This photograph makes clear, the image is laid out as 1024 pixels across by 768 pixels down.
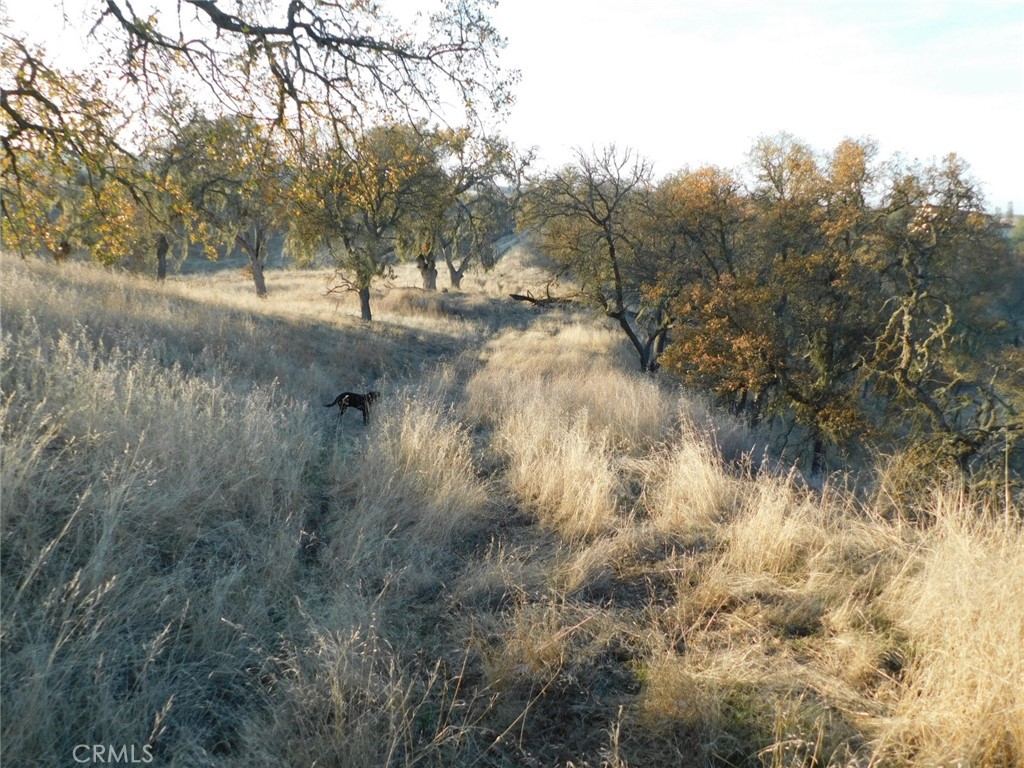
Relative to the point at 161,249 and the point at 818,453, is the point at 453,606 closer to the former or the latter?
the point at 818,453

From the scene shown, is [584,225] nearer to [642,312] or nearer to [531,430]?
[642,312]

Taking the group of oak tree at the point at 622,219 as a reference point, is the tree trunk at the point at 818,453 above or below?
below

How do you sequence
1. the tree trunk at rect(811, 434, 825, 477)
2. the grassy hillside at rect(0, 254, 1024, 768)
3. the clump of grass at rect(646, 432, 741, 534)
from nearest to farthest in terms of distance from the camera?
the grassy hillside at rect(0, 254, 1024, 768), the clump of grass at rect(646, 432, 741, 534), the tree trunk at rect(811, 434, 825, 477)

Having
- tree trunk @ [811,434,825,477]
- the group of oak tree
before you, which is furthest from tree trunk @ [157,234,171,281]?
tree trunk @ [811,434,825,477]

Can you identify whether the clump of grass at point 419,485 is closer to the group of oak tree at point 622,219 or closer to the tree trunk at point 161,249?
the group of oak tree at point 622,219

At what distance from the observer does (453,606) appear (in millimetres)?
3133

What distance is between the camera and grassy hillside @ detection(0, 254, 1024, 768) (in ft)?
6.93

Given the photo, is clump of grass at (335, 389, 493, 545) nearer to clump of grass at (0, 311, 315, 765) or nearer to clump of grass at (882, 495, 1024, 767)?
clump of grass at (0, 311, 315, 765)

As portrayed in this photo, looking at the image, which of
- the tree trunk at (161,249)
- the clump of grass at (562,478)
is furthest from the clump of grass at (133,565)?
the tree trunk at (161,249)

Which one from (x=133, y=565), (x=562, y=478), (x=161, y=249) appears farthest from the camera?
(x=161, y=249)

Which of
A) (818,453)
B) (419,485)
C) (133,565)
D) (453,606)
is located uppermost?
(133,565)

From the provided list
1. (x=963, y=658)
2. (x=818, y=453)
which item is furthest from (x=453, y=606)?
(x=818, y=453)

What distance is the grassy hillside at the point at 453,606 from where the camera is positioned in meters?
2.11

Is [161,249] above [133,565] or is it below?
above
